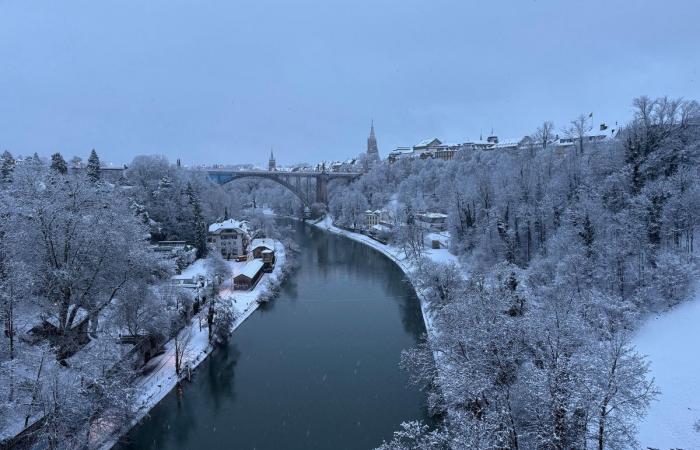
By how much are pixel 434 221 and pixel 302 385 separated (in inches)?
1077

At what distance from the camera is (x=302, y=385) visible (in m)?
13.3

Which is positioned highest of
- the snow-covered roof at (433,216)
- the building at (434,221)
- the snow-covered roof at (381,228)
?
the snow-covered roof at (433,216)

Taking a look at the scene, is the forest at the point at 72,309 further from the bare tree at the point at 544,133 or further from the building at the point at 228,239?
the bare tree at the point at 544,133

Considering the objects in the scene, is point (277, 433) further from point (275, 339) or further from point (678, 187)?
point (678, 187)

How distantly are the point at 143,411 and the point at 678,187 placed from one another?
18584mm

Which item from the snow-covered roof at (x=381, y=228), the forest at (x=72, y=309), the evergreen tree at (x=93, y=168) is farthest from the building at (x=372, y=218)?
the forest at (x=72, y=309)

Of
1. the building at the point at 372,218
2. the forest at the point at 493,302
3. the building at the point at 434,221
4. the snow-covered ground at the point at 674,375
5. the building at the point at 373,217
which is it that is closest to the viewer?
the forest at the point at 493,302

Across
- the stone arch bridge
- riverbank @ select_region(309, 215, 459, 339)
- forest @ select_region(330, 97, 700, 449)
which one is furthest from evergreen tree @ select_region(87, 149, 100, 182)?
the stone arch bridge

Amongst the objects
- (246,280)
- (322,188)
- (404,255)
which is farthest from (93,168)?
(322,188)

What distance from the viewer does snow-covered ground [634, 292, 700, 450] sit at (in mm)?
8305

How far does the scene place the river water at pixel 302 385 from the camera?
10844mm

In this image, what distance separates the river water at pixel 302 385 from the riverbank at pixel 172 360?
0.85 ft

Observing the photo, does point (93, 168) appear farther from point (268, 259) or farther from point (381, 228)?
point (381, 228)

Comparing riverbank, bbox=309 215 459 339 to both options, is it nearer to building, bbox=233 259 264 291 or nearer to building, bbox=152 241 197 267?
building, bbox=233 259 264 291
